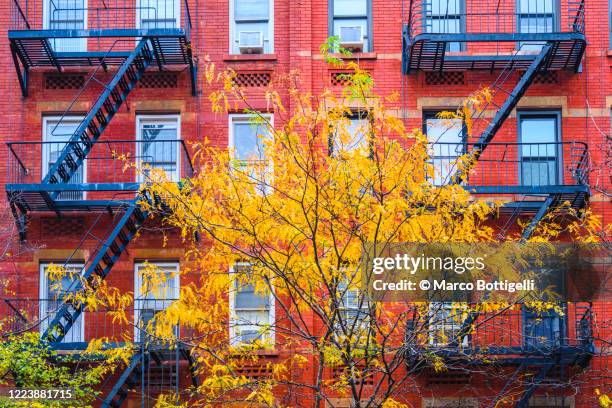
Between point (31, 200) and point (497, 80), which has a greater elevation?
point (497, 80)

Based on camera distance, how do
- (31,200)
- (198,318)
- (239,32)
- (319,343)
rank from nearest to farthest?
1. (319,343)
2. (198,318)
3. (31,200)
4. (239,32)

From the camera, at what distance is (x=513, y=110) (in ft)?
82.1

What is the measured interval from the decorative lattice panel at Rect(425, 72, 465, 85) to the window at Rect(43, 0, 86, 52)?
7.07 metres

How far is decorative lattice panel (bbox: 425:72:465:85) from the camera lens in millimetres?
25156

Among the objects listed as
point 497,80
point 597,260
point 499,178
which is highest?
point 497,80

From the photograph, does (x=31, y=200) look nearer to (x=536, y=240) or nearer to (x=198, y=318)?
(x=198, y=318)

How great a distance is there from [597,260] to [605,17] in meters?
9.43

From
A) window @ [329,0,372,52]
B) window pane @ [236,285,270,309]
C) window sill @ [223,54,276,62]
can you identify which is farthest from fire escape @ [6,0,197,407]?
window @ [329,0,372,52]

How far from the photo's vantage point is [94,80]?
82.6 ft

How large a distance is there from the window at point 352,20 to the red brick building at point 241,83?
0.09ft

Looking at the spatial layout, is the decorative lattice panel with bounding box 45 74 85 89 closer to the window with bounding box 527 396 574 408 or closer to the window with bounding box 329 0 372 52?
the window with bounding box 329 0 372 52

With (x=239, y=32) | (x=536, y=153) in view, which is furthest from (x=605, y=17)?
(x=239, y=32)

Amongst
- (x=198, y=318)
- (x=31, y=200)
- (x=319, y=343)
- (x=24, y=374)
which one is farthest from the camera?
(x=31, y=200)

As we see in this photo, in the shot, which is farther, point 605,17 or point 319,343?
point 605,17
